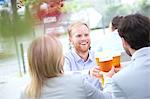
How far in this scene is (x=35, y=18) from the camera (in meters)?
4.43

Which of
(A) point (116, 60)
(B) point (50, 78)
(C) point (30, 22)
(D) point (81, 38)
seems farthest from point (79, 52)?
(C) point (30, 22)

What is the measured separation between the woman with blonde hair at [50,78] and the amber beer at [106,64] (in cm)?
30

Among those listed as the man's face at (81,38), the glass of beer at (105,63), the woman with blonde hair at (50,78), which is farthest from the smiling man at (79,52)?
the woman with blonde hair at (50,78)

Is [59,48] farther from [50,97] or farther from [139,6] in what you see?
[139,6]

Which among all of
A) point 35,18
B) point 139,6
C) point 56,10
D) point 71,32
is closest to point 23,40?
point 35,18

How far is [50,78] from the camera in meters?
1.79

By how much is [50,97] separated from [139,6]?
395 centimetres

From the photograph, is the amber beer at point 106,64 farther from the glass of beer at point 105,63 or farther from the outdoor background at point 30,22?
the outdoor background at point 30,22

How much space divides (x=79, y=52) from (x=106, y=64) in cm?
83

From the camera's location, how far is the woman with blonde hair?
1.77 metres

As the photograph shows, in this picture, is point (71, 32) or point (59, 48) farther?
point (71, 32)

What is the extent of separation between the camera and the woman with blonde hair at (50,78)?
177 cm

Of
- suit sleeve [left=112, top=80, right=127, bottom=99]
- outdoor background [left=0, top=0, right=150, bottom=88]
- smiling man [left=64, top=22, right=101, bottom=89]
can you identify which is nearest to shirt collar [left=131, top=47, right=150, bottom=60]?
suit sleeve [left=112, top=80, right=127, bottom=99]

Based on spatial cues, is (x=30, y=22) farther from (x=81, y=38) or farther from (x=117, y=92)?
(x=117, y=92)
